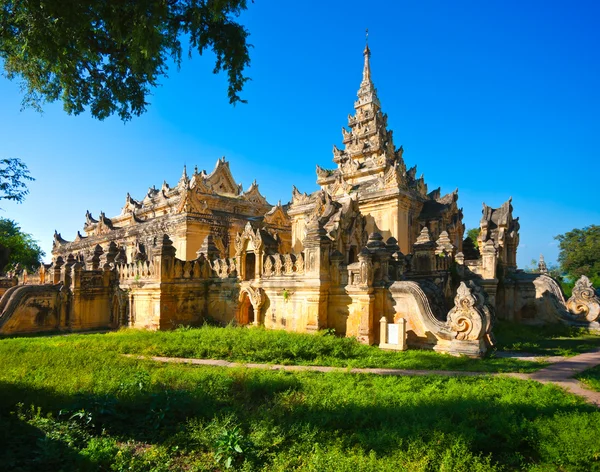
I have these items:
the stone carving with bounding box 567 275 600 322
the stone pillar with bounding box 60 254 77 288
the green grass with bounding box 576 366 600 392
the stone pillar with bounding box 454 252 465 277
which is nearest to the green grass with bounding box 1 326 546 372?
the green grass with bounding box 576 366 600 392

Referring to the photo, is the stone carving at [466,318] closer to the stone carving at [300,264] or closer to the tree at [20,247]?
the stone carving at [300,264]

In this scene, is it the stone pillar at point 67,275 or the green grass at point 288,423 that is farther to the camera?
the stone pillar at point 67,275

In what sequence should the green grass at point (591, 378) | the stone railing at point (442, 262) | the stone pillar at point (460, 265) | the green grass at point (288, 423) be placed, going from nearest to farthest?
the green grass at point (288, 423), the green grass at point (591, 378), the stone railing at point (442, 262), the stone pillar at point (460, 265)

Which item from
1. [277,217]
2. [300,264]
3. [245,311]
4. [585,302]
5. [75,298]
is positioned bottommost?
[245,311]

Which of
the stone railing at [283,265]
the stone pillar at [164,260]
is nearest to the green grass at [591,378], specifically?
the stone railing at [283,265]

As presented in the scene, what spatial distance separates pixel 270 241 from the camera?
17.5 metres

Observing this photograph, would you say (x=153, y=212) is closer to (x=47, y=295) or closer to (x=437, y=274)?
(x=47, y=295)

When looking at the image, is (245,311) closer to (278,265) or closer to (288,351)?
(278,265)

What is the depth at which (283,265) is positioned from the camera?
637 inches

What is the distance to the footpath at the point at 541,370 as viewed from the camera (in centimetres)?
828

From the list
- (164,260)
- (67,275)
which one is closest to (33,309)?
(67,275)

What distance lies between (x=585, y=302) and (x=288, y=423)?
17080 mm

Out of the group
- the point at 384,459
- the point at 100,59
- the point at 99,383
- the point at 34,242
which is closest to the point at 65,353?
the point at 99,383

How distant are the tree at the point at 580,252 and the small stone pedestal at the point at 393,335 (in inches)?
1765
